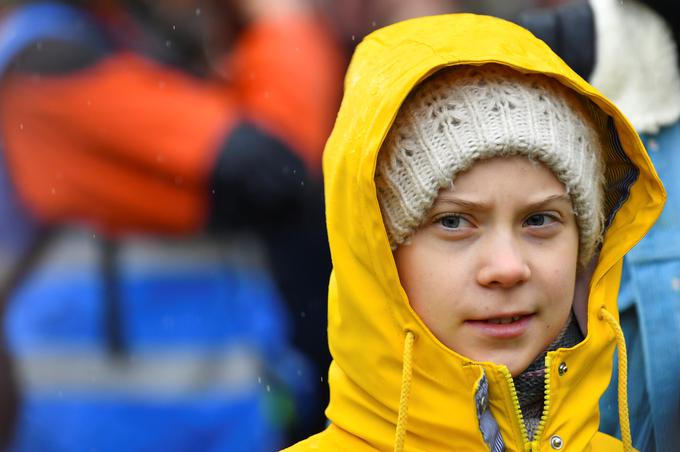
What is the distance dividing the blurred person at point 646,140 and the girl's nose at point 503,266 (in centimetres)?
70

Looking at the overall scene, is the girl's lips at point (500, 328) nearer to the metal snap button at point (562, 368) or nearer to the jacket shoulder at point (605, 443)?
the metal snap button at point (562, 368)

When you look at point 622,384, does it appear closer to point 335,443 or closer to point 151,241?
point 335,443

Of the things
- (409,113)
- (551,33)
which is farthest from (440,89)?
(551,33)

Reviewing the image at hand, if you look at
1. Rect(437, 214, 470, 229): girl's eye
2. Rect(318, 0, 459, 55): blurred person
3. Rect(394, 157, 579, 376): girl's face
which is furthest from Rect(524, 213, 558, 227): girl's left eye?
Rect(318, 0, 459, 55): blurred person

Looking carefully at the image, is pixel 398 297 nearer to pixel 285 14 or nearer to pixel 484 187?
pixel 484 187

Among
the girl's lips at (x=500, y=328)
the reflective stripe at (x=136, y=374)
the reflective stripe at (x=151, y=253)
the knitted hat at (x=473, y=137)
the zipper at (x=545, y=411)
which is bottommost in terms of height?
the reflective stripe at (x=136, y=374)

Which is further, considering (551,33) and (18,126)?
(18,126)

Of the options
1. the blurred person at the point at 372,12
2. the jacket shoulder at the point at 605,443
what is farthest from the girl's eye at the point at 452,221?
the blurred person at the point at 372,12

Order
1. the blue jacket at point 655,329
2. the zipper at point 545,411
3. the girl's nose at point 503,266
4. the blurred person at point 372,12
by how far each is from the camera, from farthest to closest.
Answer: the blurred person at point 372,12
the blue jacket at point 655,329
the zipper at point 545,411
the girl's nose at point 503,266

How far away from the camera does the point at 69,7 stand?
3.33 meters

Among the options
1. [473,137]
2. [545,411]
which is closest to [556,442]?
[545,411]

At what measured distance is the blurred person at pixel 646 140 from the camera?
2875mm

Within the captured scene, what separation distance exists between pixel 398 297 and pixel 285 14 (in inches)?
54.6

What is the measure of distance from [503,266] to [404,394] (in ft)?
0.91
